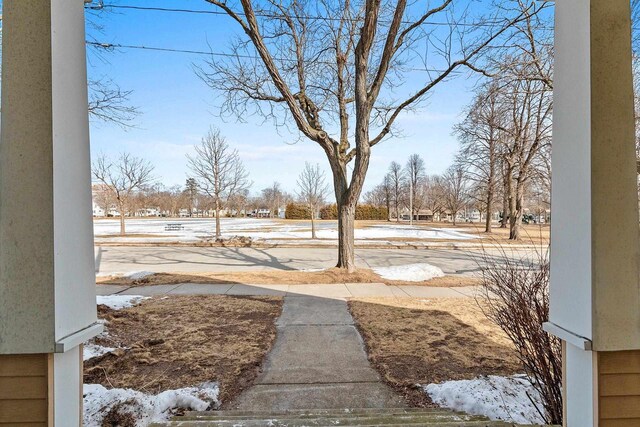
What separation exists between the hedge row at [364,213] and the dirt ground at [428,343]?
154ft

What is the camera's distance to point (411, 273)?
8648mm

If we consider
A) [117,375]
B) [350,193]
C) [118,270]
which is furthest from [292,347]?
[118,270]

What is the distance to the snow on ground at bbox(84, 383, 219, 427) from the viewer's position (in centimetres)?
233

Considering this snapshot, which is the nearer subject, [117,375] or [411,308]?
[117,375]

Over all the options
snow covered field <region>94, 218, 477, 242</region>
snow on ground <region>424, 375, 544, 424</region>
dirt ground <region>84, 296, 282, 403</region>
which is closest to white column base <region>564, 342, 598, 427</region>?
snow on ground <region>424, 375, 544, 424</region>

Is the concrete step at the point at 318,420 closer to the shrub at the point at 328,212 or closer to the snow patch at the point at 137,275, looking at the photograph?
the snow patch at the point at 137,275

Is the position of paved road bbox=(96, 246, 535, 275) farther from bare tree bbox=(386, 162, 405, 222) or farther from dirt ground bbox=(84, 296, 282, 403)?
bare tree bbox=(386, 162, 405, 222)

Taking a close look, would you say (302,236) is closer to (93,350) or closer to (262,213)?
(93,350)

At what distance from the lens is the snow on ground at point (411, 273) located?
8.19 metres

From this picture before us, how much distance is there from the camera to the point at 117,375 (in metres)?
2.99

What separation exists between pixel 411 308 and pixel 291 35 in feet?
26.1

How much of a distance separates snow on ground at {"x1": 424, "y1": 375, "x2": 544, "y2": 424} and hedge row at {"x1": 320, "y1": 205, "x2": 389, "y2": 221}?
49.3 metres

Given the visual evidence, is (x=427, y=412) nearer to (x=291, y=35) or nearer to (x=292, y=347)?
(x=292, y=347)

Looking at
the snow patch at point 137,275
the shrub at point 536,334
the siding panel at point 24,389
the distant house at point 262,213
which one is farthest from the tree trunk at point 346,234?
the distant house at point 262,213
